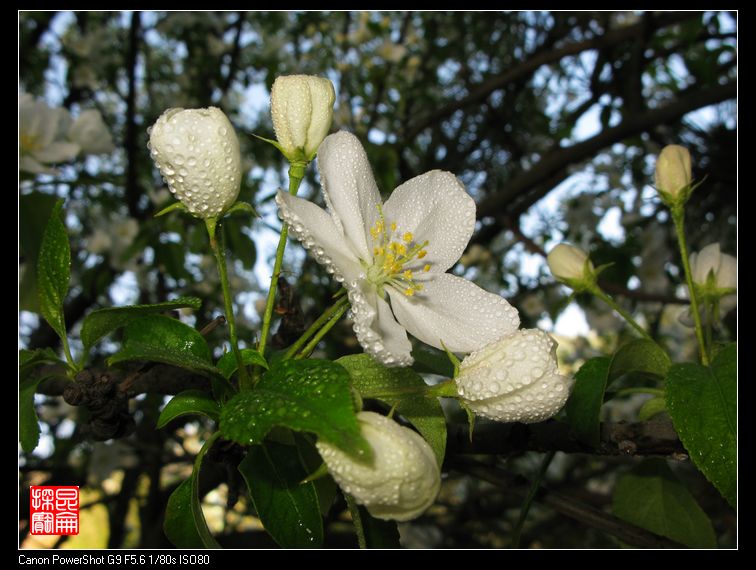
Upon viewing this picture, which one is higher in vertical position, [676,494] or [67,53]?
[67,53]

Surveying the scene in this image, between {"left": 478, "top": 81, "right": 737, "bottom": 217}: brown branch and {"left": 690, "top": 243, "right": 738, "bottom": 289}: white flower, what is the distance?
929 mm

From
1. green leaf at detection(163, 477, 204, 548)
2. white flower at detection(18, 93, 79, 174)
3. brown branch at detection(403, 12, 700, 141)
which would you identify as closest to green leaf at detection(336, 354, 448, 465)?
green leaf at detection(163, 477, 204, 548)

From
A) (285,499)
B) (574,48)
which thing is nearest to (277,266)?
(285,499)

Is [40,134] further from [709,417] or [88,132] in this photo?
[709,417]

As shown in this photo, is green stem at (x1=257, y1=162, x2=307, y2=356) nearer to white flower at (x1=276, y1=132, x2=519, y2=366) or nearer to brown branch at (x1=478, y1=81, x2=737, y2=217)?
white flower at (x1=276, y1=132, x2=519, y2=366)

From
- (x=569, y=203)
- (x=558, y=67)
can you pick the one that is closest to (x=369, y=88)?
(x=558, y=67)

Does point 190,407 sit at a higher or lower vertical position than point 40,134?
lower

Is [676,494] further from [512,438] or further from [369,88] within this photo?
[369,88]

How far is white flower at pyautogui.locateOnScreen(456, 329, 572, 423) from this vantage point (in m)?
0.71

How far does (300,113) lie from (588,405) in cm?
54

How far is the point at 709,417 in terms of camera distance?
83cm

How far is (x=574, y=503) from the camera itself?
1.16 metres

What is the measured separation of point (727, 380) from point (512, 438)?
306 millimetres
